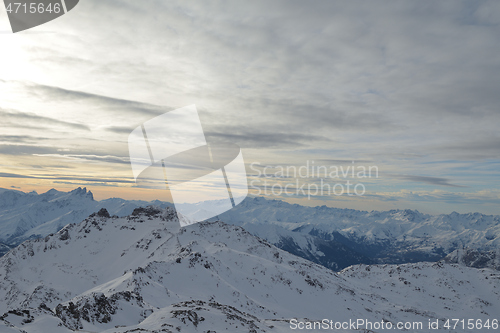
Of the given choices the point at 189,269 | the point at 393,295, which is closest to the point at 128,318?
the point at 189,269

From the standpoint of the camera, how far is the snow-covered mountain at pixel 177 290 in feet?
139

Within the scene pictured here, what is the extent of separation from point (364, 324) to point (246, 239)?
86.8 meters

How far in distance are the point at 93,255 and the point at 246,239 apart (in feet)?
322

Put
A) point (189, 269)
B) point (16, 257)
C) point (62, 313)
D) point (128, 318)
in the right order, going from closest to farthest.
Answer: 1. point (62, 313)
2. point (128, 318)
3. point (189, 269)
4. point (16, 257)

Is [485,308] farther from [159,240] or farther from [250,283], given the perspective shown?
[159,240]

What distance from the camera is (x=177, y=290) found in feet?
294

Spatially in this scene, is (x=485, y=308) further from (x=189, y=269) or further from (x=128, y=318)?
(x=128, y=318)

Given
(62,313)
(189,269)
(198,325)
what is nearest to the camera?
(198,325)

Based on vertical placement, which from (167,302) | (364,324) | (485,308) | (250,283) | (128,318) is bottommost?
(485,308)

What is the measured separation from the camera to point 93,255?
17600 centimetres

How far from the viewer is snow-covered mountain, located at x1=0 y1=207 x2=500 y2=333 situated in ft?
139

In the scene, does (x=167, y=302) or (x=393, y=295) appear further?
(x=393, y=295)

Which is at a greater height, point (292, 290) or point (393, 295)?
point (292, 290)

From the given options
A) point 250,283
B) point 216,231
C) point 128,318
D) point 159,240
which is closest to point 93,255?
point 159,240
